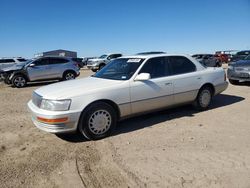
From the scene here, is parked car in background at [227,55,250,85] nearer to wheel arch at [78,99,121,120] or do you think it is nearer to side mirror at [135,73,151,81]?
side mirror at [135,73,151,81]

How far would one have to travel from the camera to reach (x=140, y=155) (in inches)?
158

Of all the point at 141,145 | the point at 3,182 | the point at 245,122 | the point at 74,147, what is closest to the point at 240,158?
the point at 141,145

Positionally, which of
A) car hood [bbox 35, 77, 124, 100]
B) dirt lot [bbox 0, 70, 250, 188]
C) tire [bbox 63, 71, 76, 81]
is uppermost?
car hood [bbox 35, 77, 124, 100]

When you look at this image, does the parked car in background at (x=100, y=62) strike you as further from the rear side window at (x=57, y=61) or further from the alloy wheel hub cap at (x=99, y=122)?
the alloy wheel hub cap at (x=99, y=122)

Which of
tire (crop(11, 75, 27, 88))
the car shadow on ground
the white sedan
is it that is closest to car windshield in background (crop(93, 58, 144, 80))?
the white sedan

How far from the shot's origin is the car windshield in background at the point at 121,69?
534 centimetres

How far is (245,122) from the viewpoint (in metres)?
5.56

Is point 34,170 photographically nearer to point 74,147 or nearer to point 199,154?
point 74,147

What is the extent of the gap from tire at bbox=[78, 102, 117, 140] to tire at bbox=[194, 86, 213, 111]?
260 centimetres

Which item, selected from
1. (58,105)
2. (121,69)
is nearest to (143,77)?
(121,69)

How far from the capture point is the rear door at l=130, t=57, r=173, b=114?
16.8 feet

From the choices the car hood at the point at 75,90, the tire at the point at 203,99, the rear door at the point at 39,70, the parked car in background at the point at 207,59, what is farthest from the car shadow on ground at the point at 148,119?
the parked car in background at the point at 207,59

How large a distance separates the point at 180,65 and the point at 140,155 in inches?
→ 116

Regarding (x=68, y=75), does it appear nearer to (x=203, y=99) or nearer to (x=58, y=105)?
(x=203, y=99)
